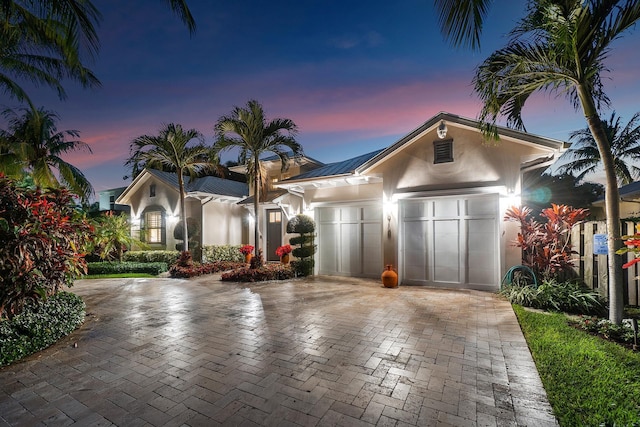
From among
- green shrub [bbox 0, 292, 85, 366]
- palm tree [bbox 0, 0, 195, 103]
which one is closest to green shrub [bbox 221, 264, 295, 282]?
green shrub [bbox 0, 292, 85, 366]

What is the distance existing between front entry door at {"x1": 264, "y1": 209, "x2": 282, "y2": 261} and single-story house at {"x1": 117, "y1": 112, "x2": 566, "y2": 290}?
154 inches

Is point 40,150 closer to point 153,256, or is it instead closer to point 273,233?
point 153,256

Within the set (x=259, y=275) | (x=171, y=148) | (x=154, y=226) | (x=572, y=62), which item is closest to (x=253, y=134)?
(x=171, y=148)

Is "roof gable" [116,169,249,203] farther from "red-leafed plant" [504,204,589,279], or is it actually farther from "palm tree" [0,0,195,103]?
"red-leafed plant" [504,204,589,279]

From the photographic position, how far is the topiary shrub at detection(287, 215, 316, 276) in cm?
1070

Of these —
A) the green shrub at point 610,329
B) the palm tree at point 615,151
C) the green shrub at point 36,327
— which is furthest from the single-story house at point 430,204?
the palm tree at point 615,151

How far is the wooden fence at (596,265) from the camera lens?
5789 millimetres

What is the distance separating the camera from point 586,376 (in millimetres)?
3170

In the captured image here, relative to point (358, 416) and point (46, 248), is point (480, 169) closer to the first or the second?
point (358, 416)

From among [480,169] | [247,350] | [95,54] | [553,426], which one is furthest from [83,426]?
[480,169]

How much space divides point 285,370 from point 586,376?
11.2 ft

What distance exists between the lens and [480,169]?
8.02 meters

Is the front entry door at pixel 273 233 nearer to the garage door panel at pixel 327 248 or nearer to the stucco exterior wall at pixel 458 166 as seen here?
the garage door panel at pixel 327 248

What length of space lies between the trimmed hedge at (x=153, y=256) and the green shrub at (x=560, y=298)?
47.3 feet
